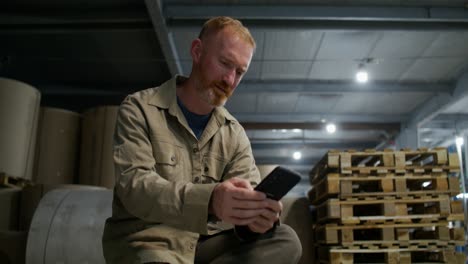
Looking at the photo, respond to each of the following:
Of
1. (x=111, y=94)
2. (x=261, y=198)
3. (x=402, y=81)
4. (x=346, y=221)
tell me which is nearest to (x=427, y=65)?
(x=402, y=81)

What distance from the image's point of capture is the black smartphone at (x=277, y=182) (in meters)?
1.67

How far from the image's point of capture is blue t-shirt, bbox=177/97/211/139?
7.75 feet

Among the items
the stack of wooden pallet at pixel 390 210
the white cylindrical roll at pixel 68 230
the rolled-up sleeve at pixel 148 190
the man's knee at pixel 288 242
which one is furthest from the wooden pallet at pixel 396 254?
the rolled-up sleeve at pixel 148 190

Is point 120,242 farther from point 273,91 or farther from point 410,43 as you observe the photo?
point 273,91

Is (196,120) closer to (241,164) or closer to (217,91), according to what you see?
(217,91)

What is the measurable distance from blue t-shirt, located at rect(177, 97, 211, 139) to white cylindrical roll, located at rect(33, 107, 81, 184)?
4627 millimetres

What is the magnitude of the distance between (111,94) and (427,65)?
613 cm

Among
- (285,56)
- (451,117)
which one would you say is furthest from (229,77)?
(451,117)

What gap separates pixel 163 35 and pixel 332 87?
160 inches

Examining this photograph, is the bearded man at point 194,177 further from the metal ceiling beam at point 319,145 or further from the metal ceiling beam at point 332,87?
the metal ceiling beam at point 319,145

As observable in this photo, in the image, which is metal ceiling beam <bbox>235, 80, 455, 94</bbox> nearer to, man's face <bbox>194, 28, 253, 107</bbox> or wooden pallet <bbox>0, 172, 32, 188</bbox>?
wooden pallet <bbox>0, 172, 32, 188</bbox>

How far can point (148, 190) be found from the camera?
5.84 feet

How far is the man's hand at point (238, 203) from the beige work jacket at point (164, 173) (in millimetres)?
49

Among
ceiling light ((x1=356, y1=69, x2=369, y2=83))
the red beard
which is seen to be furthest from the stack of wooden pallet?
ceiling light ((x1=356, y1=69, x2=369, y2=83))
